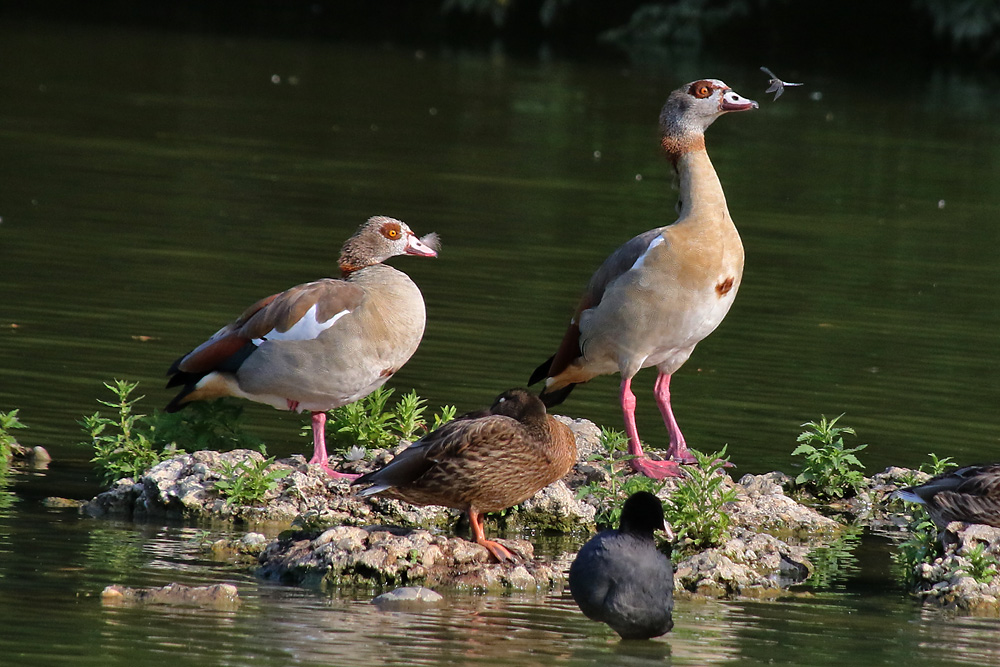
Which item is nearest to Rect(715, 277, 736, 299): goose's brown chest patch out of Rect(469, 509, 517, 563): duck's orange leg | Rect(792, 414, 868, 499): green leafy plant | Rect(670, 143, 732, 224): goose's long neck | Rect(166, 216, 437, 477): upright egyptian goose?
Rect(670, 143, 732, 224): goose's long neck

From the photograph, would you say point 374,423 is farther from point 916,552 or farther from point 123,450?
point 916,552

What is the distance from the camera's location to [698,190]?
9.60 m

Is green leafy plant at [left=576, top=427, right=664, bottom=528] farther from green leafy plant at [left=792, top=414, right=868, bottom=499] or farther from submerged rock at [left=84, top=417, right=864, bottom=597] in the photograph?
green leafy plant at [left=792, top=414, right=868, bottom=499]

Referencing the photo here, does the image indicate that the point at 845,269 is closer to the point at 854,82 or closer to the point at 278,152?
the point at 278,152

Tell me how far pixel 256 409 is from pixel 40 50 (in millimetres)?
24231

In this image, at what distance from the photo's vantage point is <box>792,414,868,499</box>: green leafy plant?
9234mm

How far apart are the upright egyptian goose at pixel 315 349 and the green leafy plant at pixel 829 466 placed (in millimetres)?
2249

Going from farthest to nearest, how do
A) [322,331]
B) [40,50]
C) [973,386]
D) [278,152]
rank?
[40,50] → [278,152] → [973,386] → [322,331]

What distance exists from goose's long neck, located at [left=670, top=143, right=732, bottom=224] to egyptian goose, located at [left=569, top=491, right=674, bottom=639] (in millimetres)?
2989

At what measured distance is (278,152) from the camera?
2209cm

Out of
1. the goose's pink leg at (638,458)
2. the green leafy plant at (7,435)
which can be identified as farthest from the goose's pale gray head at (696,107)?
the green leafy plant at (7,435)

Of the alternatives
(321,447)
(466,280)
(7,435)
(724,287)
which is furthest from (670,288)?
(466,280)

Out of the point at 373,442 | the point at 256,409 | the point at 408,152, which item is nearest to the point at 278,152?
the point at 408,152

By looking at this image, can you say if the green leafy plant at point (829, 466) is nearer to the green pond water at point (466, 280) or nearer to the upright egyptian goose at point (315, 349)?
the green pond water at point (466, 280)
